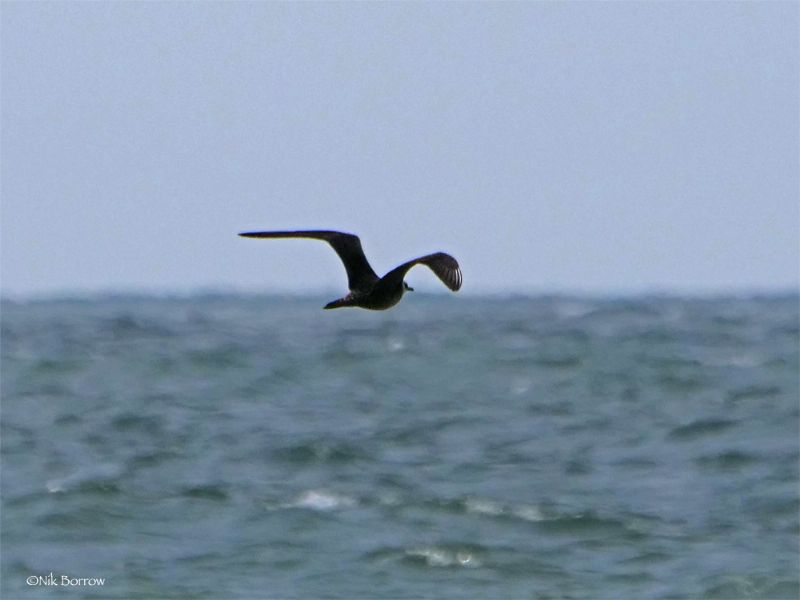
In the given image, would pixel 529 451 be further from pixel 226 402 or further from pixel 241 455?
pixel 226 402

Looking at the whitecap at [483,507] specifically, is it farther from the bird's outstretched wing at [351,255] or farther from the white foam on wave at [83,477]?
the bird's outstretched wing at [351,255]

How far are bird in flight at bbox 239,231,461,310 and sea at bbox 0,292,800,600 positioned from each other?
813 centimetres

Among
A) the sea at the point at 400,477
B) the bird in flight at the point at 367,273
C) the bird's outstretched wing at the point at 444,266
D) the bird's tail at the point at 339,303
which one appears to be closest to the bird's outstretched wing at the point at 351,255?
the bird in flight at the point at 367,273

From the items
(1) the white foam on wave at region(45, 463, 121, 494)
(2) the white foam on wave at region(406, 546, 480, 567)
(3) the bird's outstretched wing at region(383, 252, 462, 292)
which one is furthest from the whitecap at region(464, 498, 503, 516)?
(3) the bird's outstretched wing at region(383, 252, 462, 292)

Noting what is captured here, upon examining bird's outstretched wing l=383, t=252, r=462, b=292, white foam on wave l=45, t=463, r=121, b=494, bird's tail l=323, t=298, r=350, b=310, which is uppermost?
bird's outstretched wing l=383, t=252, r=462, b=292

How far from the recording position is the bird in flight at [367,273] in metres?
8.55

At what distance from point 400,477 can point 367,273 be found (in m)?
14.1

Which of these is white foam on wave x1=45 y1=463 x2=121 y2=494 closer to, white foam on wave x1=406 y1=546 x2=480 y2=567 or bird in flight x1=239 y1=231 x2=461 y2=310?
white foam on wave x1=406 y1=546 x2=480 y2=567

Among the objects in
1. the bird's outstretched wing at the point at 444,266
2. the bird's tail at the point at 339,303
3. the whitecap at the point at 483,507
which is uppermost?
the bird's outstretched wing at the point at 444,266

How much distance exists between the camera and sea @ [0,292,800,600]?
1847 cm

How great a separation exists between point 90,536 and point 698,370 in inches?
896

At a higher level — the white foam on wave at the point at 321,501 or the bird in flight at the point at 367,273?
the bird in flight at the point at 367,273

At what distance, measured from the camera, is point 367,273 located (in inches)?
398

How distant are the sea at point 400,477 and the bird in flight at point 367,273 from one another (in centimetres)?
813
